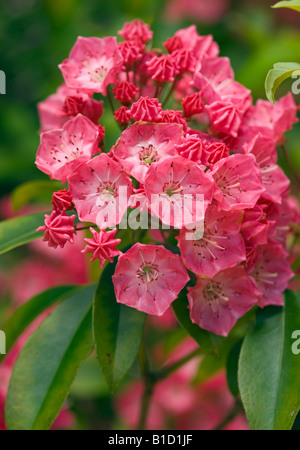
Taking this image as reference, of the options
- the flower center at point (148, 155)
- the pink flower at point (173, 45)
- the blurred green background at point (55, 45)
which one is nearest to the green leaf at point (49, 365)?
the flower center at point (148, 155)

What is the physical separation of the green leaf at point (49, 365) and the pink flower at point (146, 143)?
45 cm

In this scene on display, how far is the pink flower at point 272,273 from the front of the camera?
1.52 meters

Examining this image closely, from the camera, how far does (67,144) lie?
4.95 feet

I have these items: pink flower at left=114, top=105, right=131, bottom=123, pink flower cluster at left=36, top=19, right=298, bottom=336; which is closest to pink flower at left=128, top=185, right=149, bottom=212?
pink flower cluster at left=36, top=19, right=298, bottom=336

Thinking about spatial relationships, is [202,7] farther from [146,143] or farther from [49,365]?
[49,365]

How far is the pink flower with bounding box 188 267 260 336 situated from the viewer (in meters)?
1.42

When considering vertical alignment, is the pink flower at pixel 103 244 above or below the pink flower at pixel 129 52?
below

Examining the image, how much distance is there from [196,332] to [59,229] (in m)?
0.39

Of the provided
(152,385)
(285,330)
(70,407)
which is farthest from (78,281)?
(285,330)

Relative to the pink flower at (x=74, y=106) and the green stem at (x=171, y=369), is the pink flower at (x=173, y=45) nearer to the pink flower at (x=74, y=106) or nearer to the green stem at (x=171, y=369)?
the pink flower at (x=74, y=106)

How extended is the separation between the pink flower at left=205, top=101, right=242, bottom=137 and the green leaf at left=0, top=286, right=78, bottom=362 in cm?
62

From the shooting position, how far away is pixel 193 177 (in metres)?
1.33

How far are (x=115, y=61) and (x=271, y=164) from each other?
1.49 feet
